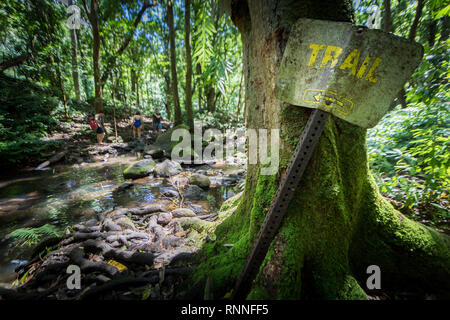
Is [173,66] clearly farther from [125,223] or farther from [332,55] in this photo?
[332,55]

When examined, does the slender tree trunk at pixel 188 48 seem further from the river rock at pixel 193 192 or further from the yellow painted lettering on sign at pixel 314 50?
the yellow painted lettering on sign at pixel 314 50

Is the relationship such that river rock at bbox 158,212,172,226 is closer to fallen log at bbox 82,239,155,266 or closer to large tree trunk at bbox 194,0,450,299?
fallen log at bbox 82,239,155,266

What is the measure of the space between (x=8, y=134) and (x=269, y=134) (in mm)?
10677

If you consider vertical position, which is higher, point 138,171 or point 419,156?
point 419,156

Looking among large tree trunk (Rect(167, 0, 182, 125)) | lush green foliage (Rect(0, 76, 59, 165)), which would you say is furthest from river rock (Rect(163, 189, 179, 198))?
large tree trunk (Rect(167, 0, 182, 125))

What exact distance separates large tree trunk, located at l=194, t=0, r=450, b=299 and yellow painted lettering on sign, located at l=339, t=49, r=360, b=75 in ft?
1.55

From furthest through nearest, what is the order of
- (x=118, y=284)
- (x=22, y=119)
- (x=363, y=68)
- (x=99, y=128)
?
(x=99, y=128) < (x=22, y=119) < (x=118, y=284) < (x=363, y=68)

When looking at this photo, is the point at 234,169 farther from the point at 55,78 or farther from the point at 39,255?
the point at 55,78

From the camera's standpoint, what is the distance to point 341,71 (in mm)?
1181

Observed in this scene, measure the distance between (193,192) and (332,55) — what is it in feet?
16.0

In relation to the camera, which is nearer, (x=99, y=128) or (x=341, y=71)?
(x=341, y=71)

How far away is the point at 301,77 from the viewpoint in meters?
1.31

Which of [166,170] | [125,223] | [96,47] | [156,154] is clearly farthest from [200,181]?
[96,47]
